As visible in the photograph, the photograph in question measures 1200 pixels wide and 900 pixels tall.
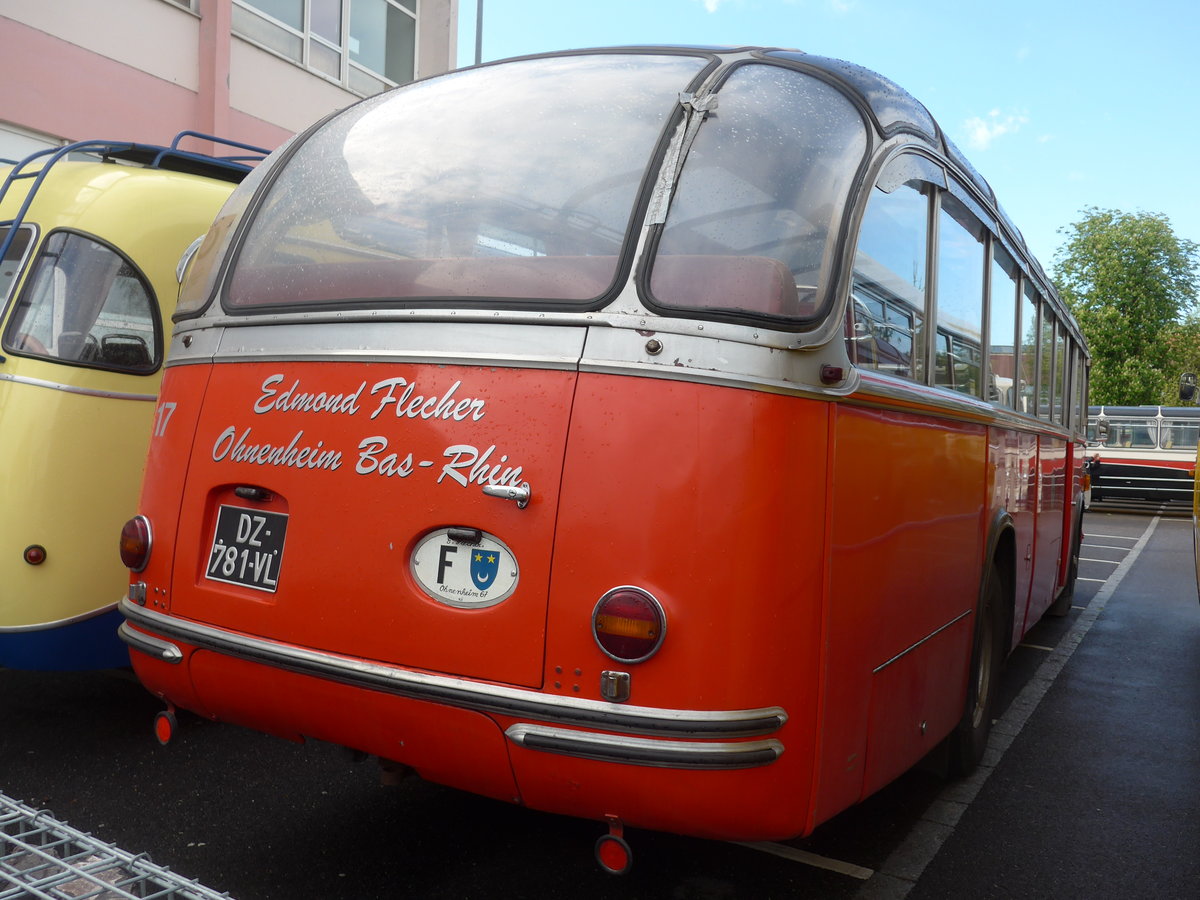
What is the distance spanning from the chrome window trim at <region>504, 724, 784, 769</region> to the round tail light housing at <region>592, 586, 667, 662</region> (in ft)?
0.67

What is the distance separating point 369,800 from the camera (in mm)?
4262

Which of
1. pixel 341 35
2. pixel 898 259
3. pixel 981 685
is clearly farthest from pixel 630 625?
pixel 341 35

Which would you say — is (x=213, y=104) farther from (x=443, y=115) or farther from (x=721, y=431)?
(x=721, y=431)

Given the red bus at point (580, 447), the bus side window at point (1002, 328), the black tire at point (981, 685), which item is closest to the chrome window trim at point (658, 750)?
the red bus at point (580, 447)

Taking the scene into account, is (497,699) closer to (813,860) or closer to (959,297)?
(813,860)

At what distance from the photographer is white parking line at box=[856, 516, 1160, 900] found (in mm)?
3732

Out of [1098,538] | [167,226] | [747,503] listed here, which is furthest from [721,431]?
[1098,538]

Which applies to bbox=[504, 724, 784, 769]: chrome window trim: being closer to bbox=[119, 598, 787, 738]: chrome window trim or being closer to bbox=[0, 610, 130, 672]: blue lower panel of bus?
bbox=[119, 598, 787, 738]: chrome window trim

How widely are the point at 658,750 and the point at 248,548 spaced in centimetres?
141

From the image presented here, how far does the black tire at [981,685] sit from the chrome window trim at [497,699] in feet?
7.58

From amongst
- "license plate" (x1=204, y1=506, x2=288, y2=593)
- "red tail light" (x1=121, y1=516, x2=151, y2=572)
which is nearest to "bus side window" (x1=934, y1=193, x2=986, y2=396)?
"license plate" (x1=204, y1=506, x2=288, y2=593)

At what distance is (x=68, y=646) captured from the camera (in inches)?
177

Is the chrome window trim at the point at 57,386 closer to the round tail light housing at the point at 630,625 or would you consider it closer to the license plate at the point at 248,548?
the license plate at the point at 248,548

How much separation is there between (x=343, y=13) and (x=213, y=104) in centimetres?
370
